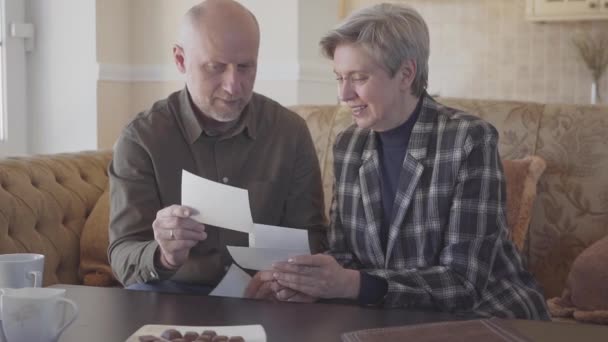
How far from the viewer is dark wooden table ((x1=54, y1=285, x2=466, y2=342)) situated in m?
1.23

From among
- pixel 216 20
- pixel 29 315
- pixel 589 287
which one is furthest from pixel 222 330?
pixel 589 287

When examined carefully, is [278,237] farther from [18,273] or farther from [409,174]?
[18,273]

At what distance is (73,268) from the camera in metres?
2.47

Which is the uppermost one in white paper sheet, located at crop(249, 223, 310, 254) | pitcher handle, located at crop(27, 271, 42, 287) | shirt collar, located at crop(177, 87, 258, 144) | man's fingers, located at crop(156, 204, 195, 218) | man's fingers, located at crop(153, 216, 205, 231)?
shirt collar, located at crop(177, 87, 258, 144)

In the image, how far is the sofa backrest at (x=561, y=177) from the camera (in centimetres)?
225

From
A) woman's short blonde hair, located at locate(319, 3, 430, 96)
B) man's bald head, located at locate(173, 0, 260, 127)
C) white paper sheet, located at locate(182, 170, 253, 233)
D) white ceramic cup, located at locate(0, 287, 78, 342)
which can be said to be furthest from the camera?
man's bald head, located at locate(173, 0, 260, 127)

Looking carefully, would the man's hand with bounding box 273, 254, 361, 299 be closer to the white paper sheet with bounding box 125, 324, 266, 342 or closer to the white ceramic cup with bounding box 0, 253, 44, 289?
the white paper sheet with bounding box 125, 324, 266, 342

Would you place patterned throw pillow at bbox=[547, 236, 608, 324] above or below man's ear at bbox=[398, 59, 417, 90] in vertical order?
below

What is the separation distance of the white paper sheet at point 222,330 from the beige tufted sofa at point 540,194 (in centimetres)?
109

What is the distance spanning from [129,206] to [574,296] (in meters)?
1.13

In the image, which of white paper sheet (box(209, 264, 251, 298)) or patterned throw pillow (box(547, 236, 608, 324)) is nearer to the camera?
white paper sheet (box(209, 264, 251, 298))

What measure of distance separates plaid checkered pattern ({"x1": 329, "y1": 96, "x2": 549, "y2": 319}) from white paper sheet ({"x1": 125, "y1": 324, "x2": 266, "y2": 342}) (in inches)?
17.5

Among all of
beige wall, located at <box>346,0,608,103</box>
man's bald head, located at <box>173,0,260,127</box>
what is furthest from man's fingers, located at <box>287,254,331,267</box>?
beige wall, located at <box>346,0,608,103</box>

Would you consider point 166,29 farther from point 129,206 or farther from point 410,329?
point 410,329
